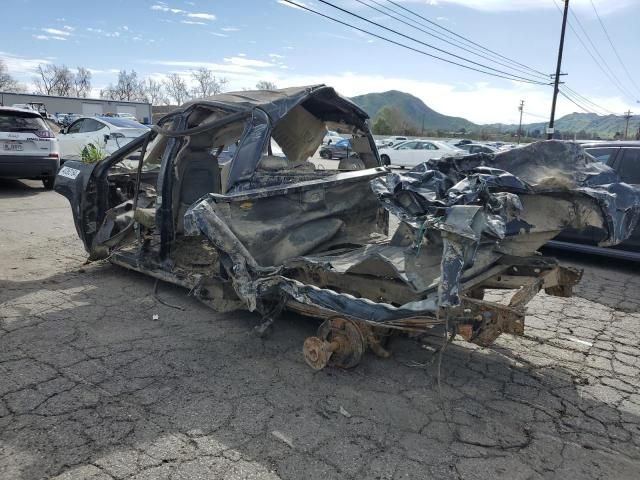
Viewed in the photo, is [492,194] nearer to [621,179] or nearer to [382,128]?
[621,179]

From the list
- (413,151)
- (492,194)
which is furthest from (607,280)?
(413,151)

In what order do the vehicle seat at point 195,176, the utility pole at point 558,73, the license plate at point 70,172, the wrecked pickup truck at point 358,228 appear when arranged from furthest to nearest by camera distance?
the utility pole at point 558,73 → the license plate at point 70,172 → the vehicle seat at point 195,176 → the wrecked pickup truck at point 358,228

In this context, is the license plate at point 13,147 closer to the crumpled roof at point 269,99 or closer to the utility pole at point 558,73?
the crumpled roof at point 269,99

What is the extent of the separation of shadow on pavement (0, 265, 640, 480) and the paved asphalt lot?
11 mm

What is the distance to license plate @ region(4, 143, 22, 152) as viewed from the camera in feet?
35.4

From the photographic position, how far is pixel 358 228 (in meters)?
4.91

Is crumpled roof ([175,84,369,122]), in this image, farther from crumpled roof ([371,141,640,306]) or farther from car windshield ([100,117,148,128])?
car windshield ([100,117,148,128])

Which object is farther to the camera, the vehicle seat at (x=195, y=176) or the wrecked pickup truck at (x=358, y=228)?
the vehicle seat at (x=195, y=176)

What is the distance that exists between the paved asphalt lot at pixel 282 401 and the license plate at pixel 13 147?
7253mm

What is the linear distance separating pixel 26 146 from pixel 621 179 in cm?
1138

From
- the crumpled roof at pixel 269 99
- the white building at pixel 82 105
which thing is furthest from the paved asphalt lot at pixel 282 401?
the white building at pixel 82 105

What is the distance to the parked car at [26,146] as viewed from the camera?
10.9 m

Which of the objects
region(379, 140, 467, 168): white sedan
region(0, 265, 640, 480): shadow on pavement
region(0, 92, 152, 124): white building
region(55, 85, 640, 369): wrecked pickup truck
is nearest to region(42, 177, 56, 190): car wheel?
region(55, 85, 640, 369): wrecked pickup truck

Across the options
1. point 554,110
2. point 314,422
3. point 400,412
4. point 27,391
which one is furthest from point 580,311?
point 554,110
